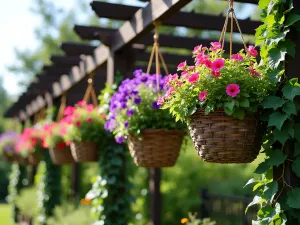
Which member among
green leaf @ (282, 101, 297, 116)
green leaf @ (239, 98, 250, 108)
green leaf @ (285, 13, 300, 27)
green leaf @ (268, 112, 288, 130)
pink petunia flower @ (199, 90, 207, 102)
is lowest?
green leaf @ (268, 112, 288, 130)

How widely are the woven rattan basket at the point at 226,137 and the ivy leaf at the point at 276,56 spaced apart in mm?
273

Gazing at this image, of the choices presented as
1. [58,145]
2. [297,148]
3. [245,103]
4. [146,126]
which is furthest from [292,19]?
[58,145]

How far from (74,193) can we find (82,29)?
5.00 meters

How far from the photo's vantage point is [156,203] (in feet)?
21.6

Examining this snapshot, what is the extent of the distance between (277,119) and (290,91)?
0.14 meters

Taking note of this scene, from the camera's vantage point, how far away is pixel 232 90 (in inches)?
87.0

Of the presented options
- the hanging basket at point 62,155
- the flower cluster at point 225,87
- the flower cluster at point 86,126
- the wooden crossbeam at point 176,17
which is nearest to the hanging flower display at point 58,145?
the hanging basket at point 62,155

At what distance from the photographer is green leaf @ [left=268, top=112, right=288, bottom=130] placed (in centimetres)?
216

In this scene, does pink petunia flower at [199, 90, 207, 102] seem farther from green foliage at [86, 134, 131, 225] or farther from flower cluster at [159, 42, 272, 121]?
green foliage at [86, 134, 131, 225]

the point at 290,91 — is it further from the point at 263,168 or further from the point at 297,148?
the point at 263,168

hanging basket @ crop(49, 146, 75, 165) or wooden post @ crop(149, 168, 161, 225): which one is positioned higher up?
hanging basket @ crop(49, 146, 75, 165)

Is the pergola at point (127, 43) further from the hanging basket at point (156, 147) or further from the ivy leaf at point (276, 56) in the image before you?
the hanging basket at point (156, 147)

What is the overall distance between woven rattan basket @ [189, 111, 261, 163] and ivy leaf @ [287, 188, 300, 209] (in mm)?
256

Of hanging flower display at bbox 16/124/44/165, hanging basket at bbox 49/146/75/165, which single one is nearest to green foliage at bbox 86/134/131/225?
hanging basket at bbox 49/146/75/165
